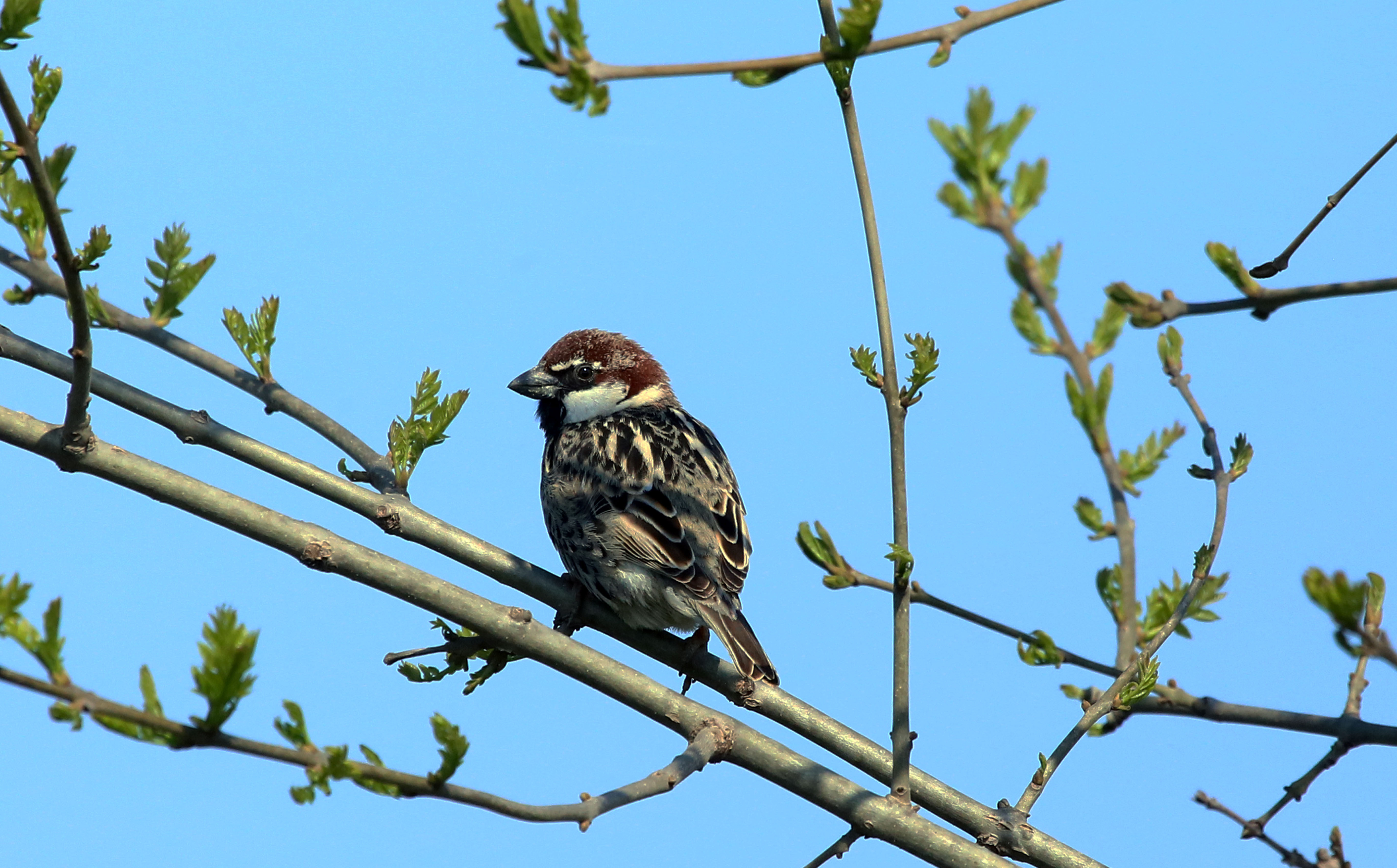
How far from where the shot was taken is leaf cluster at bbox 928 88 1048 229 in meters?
2.57

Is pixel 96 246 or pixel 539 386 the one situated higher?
pixel 539 386

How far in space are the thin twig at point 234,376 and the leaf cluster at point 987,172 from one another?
3.66 metres

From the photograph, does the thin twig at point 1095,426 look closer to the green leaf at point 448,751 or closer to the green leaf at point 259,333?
the green leaf at point 448,751

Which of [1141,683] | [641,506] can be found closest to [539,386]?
[641,506]

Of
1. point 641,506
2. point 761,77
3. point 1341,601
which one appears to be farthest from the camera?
point 641,506

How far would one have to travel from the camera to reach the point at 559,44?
→ 2.76 metres

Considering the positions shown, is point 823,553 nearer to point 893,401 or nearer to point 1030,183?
point 893,401

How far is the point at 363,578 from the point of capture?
4887mm

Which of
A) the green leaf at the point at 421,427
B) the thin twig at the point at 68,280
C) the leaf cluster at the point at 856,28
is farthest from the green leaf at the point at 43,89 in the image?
the leaf cluster at the point at 856,28

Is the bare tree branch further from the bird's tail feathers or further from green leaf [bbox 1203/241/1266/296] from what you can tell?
green leaf [bbox 1203/241/1266/296]

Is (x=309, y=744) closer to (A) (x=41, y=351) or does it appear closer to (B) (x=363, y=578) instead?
(B) (x=363, y=578)

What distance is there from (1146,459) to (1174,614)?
43.7 inches

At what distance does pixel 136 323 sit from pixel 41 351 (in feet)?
1.36

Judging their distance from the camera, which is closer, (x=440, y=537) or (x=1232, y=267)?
(x=1232, y=267)
